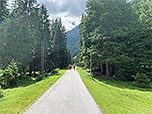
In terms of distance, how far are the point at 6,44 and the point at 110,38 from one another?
2149 centimetres

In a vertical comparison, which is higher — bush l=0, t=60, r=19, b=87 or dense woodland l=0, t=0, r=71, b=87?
dense woodland l=0, t=0, r=71, b=87

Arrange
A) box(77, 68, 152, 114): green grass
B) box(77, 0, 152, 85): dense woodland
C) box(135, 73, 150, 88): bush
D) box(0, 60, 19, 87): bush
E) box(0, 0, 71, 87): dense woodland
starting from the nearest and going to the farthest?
box(77, 68, 152, 114): green grass, box(0, 60, 19, 87): bush, box(135, 73, 150, 88): bush, box(77, 0, 152, 85): dense woodland, box(0, 0, 71, 87): dense woodland

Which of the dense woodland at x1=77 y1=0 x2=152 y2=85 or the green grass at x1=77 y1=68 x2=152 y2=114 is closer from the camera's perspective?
the green grass at x1=77 y1=68 x2=152 y2=114

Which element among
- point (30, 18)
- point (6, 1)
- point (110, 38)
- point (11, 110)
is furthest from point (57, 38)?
point (11, 110)

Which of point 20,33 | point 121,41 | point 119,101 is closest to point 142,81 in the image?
point 121,41

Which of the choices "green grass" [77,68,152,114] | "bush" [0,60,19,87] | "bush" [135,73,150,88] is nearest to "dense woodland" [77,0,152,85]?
"bush" [135,73,150,88]

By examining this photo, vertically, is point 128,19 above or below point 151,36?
above

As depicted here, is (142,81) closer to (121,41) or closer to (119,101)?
(121,41)

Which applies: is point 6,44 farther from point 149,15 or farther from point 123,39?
point 149,15

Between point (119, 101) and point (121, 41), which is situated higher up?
point (121, 41)

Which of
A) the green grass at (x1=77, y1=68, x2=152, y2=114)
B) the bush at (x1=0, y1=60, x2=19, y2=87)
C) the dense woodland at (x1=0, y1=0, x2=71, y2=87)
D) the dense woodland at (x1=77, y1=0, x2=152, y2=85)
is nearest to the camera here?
the green grass at (x1=77, y1=68, x2=152, y2=114)

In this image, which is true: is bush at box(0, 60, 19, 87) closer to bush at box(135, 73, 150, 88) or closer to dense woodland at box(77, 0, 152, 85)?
dense woodland at box(77, 0, 152, 85)

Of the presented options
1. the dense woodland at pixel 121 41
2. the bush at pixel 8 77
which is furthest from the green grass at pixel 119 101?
the bush at pixel 8 77

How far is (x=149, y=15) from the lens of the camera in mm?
21844
